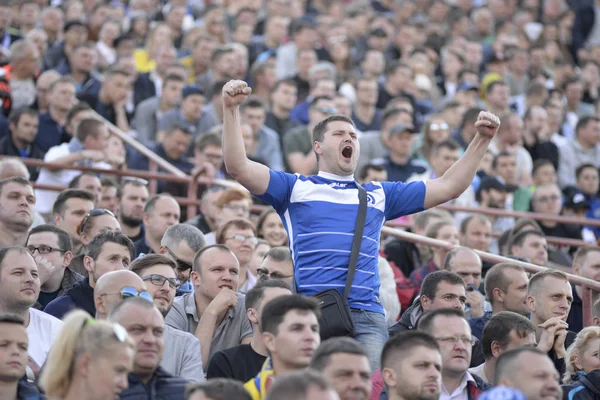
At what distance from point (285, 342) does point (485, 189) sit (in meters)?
6.90

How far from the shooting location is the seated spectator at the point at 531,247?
10.5 metres

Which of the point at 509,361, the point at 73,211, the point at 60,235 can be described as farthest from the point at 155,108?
the point at 509,361

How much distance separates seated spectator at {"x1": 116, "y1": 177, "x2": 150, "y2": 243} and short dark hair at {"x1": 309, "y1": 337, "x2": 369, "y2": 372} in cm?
468

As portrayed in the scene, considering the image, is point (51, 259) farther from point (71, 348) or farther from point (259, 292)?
point (71, 348)

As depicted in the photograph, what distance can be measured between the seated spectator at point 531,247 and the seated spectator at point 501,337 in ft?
9.76

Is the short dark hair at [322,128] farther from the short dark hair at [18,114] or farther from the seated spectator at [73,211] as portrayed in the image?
the short dark hair at [18,114]

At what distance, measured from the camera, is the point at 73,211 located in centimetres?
945

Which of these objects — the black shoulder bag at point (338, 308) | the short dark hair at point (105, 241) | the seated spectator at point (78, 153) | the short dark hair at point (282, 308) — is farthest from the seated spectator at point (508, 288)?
the seated spectator at point (78, 153)

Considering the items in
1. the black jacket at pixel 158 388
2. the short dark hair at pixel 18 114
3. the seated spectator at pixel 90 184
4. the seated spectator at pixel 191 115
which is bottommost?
the black jacket at pixel 158 388

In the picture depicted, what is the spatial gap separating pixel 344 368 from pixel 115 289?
1756 millimetres

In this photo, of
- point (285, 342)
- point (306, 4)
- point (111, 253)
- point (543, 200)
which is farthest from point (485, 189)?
point (306, 4)

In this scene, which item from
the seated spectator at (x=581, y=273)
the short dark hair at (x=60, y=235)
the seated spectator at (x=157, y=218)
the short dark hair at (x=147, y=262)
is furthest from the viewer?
the seated spectator at (x=157, y=218)

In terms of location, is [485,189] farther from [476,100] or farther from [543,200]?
[476,100]

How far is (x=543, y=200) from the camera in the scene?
42.3ft
